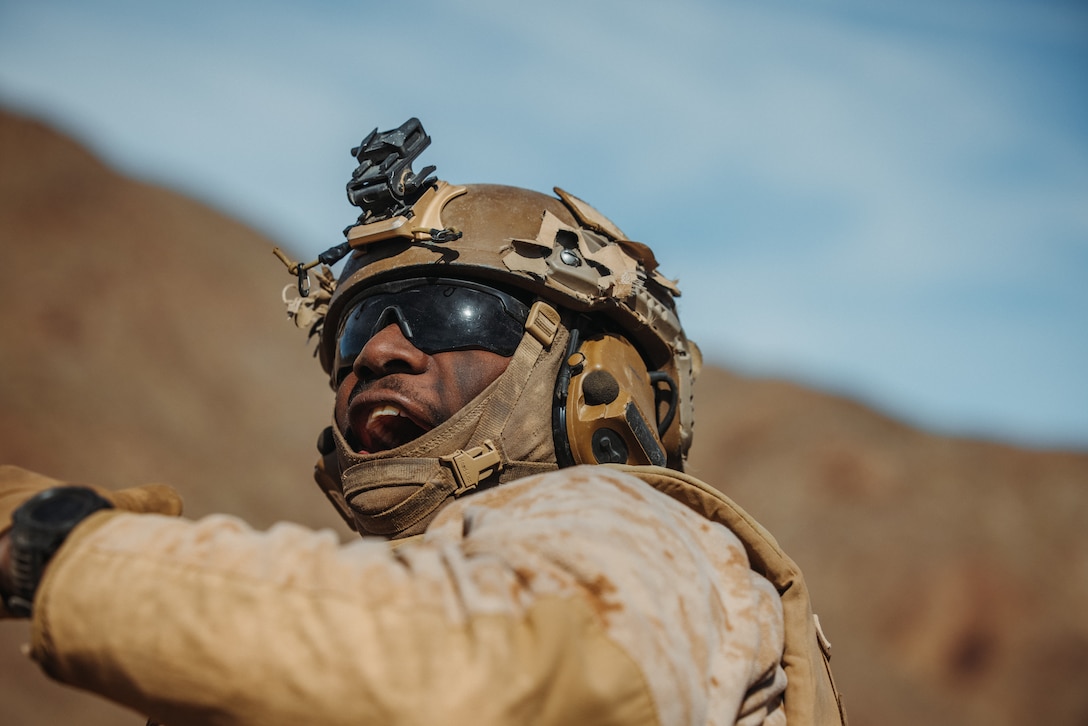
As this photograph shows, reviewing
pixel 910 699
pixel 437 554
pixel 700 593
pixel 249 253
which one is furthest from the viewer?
pixel 249 253

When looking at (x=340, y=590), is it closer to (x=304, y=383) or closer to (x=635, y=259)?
(x=635, y=259)

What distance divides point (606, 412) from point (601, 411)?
18 millimetres

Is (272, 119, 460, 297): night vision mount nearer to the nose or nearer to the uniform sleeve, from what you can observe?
the nose

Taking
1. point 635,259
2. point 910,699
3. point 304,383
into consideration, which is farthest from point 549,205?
point 304,383

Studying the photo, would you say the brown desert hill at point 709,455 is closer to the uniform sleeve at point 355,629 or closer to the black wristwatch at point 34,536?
the black wristwatch at point 34,536

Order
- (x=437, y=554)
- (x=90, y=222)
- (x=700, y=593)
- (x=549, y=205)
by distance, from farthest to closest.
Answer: (x=90, y=222) < (x=549, y=205) < (x=700, y=593) < (x=437, y=554)

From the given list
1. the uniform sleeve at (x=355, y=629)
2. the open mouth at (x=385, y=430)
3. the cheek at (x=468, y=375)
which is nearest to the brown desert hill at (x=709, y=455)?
the open mouth at (x=385, y=430)

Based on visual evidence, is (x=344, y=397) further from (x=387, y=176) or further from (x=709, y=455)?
(x=709, y=455)

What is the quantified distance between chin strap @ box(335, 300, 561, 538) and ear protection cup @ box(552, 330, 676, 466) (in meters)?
0.12

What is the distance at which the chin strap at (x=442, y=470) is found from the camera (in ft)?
9.52

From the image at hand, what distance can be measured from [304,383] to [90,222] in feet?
22.6

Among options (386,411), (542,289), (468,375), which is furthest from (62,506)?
(542,289)

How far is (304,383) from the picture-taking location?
27703mm

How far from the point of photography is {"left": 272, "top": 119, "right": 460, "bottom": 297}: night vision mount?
332cm
